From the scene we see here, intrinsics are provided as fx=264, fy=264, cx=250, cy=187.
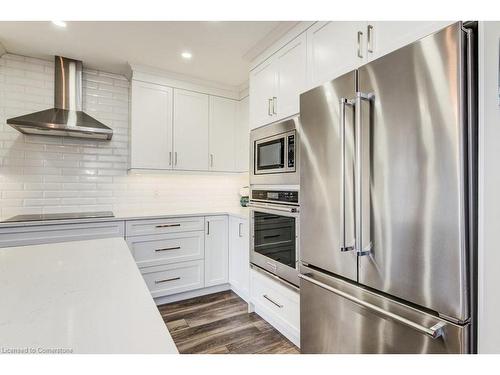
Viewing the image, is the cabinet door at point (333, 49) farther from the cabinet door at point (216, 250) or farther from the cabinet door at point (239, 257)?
the cabinet door at point (216, 250)

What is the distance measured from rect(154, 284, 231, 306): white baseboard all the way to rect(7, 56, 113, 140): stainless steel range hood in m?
1.75

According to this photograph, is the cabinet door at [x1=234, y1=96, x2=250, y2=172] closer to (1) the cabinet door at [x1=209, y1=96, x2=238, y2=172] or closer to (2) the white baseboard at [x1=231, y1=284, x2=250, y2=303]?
(1) the cabinet door at [x1=209, y1=96, x2=238, y2=172]

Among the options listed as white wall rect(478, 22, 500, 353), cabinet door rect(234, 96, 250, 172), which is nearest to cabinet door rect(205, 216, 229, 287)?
cabinet door rect(234, 96, 250, 172)

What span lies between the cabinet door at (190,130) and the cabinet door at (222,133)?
8 cm

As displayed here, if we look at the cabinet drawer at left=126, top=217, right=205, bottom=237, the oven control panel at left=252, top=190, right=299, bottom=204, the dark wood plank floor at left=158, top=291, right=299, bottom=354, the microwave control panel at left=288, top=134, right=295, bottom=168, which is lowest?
the dark wood plank floor at left=158, top=291, right=299, bottom=354

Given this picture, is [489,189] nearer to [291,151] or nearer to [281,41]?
[291,151]

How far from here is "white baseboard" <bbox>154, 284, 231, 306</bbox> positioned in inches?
106

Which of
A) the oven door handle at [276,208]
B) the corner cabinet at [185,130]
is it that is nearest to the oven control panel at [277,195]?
the oven door handle at [276,208]

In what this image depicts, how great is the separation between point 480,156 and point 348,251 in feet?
2.16

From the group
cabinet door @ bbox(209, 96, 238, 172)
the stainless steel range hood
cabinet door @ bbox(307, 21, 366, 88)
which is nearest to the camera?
cabinet door @ bbox(307, 21, 366, 88)

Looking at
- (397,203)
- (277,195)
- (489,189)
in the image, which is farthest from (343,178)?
(277,195)

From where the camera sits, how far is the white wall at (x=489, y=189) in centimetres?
90
